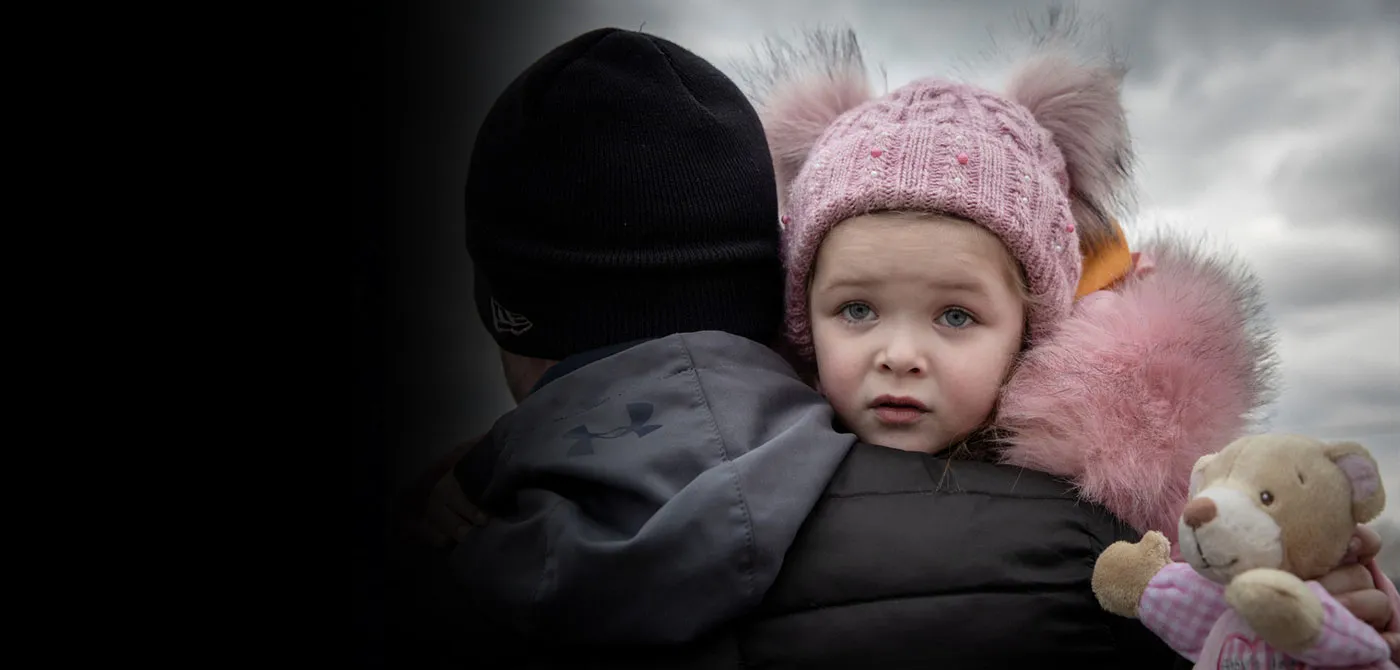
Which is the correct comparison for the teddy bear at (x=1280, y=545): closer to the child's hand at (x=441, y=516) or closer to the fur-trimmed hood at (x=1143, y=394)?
Answer: the fur-trimmed hood at (x=1143, y=394)

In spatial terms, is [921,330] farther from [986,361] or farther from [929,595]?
[929,595]

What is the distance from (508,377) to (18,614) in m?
0.77

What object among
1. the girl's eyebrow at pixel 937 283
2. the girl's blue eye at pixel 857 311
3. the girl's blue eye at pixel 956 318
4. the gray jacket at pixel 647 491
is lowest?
the gray jacket at pixel 647 491

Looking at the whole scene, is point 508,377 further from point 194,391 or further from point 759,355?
point 194,391

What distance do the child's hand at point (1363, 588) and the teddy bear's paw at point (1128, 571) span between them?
0.47 ft

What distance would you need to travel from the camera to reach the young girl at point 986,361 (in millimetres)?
1015

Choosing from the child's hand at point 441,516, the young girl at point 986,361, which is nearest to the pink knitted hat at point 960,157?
the young girl at point 986,361

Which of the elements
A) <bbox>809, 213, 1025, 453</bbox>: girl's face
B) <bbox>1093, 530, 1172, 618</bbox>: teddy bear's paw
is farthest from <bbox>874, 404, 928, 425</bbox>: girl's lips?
<bbox>1093, 530, 1172, 618</bbox>: teddy bear's paw

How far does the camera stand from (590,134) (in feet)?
4.04

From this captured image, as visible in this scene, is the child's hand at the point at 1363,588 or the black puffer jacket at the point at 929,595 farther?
the black puffer jacket at the point at 929,595

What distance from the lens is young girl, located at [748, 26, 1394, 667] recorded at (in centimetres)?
101

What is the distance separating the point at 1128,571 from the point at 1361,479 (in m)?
0.21

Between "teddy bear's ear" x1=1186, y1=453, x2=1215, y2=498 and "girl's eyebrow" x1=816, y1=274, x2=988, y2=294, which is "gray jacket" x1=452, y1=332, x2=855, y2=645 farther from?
"teddy bear's ear" x1=1186, y1=453, x2=1215, y2=498

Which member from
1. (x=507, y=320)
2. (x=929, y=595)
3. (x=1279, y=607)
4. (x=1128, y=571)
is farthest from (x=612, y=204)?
(x=1279, y=607)
